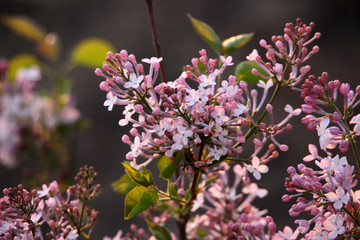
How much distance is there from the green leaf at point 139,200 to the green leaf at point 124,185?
0.09m

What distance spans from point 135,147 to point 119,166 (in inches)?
65.5

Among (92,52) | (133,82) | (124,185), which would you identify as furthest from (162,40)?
(133,82)

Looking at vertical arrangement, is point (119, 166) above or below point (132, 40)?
below

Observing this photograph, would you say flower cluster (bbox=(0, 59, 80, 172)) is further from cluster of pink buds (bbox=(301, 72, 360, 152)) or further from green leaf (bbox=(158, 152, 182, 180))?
cluster of pink buds (bbox=(301, 72, 360, 152))

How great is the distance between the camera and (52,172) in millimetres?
1156

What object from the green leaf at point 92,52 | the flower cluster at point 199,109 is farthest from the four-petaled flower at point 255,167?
the green leaf at point 92,52

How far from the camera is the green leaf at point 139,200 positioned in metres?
0.46

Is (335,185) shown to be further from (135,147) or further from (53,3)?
(53,3)

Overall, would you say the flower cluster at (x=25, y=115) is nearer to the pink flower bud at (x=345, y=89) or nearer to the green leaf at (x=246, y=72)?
the green leaf at (x=246, y=72)

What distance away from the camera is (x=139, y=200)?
458 mm

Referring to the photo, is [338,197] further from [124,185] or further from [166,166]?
[124,185]

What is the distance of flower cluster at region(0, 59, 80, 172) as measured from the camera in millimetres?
1174

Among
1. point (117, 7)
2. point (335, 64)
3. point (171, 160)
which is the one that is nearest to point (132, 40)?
point (117, 7)

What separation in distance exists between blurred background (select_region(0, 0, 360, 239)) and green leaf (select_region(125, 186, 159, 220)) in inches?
51.6
